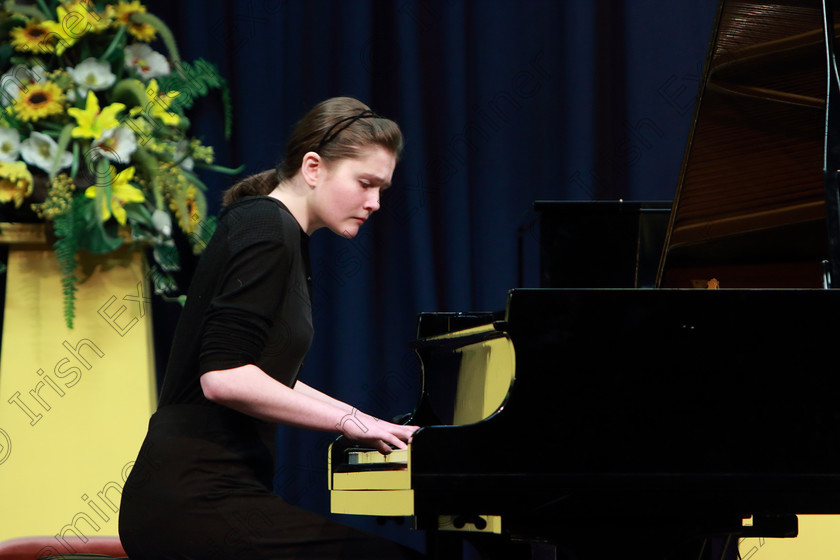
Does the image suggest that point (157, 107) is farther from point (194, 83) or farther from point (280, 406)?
point (280, 406)

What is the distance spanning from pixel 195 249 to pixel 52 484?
2.60 ft

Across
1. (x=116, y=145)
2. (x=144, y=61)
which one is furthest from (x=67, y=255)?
(x=144, y=61)

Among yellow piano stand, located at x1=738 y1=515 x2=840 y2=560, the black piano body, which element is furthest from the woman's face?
yellow piano stand, located at x1=738 y1=515 x2=840 y2=560

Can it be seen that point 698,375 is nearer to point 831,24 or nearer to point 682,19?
point 831,24

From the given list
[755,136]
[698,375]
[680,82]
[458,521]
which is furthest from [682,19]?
[458,521]

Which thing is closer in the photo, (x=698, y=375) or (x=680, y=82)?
(x=698, y=375)

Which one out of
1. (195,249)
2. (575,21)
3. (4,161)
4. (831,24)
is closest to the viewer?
(831,24)

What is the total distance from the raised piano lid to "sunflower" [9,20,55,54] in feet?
5.98

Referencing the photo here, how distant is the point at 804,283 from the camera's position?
203 cm

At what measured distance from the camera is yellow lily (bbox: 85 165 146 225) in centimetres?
257

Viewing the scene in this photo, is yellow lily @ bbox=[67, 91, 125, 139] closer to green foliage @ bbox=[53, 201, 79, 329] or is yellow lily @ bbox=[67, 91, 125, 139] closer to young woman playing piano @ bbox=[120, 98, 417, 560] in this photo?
green foliage @ bbox=[53, 201, 79, 329]

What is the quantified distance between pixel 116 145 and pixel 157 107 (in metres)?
0.18

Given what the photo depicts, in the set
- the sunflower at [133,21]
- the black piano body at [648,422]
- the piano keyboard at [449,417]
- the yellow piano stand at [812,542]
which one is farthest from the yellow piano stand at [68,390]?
the yellow piano stand at [812,542]

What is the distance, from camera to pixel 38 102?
2.56 metres
